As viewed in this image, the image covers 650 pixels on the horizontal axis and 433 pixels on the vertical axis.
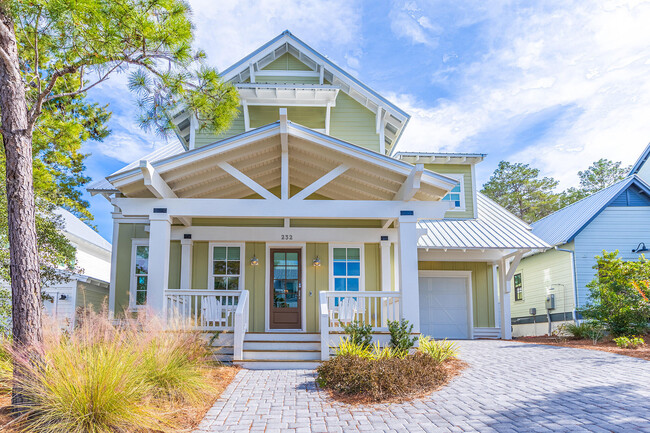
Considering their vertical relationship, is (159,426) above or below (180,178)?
below

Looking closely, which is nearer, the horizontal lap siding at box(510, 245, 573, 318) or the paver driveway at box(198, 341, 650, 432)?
the paver driveway at box(198, 341, 650, 432)

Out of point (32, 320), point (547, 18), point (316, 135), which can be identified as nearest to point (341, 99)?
point (316, 135)

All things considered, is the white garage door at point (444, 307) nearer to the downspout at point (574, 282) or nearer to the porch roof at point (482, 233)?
the porch roof at point (482, 233)

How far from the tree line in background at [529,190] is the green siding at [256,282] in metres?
21.8

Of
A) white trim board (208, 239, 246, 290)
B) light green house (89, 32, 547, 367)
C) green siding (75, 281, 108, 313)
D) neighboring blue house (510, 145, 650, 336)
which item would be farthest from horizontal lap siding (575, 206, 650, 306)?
green siding (75, 281, 108, 313)

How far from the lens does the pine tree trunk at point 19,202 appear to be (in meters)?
5.12

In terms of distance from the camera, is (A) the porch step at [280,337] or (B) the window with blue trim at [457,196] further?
(B) the window with blue trim at [457,196]

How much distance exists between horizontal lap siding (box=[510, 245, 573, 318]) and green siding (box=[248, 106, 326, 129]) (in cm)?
888

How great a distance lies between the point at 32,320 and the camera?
514 cm

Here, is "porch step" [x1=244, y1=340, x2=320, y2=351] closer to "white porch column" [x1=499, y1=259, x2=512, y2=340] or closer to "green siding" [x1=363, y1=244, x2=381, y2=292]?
"green siding" [x1=363, y1=244, x2=381, y2=292]

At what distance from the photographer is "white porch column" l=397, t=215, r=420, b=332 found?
8.88 metres

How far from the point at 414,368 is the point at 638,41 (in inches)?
572

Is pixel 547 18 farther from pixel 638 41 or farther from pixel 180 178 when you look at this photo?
pixel 180 178

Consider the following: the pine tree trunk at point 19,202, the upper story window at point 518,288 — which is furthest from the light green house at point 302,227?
the upper story window at point 518,288
